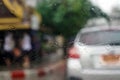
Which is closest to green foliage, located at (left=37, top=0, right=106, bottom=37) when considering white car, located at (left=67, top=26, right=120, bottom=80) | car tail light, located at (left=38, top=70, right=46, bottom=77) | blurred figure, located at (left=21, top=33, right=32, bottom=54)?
blurred figure, located at (left=21, top=33, right=32, bottom=54)

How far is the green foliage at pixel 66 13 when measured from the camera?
1429 centimetres

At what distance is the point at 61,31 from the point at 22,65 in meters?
2.47

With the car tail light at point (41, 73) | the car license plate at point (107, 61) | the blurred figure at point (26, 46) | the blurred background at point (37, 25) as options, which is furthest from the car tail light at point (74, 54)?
the blurred figure at point (26, 46)

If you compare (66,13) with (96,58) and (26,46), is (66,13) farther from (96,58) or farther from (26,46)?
(96,58)

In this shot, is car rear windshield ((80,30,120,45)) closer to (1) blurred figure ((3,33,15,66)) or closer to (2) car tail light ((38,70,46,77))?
(2) car tail light ((38,70,46,77))

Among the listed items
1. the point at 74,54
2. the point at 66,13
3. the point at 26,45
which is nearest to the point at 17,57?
the point at 26,45

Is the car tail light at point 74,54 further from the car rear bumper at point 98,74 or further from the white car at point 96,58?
the car rear bumper at point 98,74

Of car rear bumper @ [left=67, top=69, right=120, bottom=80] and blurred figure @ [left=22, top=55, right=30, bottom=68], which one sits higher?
blurred figure @ [left=22, top=55, right=30, bottom=68]

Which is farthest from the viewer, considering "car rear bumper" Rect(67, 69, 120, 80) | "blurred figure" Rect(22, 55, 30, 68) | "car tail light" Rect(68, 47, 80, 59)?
"blurred figure" Rect(22, 55, 30, 68)

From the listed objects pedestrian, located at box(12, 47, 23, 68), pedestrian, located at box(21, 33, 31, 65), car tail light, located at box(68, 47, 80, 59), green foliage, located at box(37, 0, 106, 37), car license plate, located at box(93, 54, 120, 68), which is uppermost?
green foliage, located at box(37, 0, 106, 37)

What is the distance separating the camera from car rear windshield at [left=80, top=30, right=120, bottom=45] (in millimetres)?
6996

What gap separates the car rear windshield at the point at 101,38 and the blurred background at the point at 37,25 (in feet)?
18.6

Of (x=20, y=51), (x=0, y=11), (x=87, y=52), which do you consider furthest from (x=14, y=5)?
(x=87, y=52)

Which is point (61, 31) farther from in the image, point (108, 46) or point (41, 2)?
point (108, 46)
